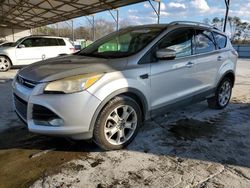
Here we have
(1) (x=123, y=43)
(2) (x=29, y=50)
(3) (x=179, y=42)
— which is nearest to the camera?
(3) (x=179, y=42)

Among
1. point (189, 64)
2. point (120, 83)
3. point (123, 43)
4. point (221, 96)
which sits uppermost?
point (123, 43)

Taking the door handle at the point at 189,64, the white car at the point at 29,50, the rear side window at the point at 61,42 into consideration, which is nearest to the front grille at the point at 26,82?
the door handle at the point at 189,64

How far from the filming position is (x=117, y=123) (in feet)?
11.4

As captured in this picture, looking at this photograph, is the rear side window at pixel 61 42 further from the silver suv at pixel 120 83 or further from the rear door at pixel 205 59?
the rear door at pixel 205 59

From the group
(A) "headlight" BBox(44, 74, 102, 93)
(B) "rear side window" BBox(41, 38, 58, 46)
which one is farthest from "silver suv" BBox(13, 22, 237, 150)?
(B) "rear side window" BBox(41, 38, 58, 46)

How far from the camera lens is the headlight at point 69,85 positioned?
298cm

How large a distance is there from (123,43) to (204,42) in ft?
5.08

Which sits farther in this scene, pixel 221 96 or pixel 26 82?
pixel 221 96

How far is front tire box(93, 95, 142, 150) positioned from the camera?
3.26 m

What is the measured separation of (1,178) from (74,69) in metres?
1.45

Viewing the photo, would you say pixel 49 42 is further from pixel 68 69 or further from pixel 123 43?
pixel 68 69

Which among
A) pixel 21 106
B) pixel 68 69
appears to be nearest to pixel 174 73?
pixel 68 69

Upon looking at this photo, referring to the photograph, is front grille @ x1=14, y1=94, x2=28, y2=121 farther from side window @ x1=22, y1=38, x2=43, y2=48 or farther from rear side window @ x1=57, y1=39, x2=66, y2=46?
rear side window @ x1=57, y1=39, x2=66, y2=46

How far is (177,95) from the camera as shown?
13.9 feet
